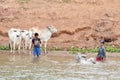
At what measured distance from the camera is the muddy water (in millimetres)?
17156

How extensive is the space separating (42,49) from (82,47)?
197 centimetres

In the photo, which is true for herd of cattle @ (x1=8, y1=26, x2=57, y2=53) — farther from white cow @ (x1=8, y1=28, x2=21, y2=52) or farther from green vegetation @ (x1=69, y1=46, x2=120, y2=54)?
green vegetation @ (x1=69, y1=46, x2=120, y2=54)

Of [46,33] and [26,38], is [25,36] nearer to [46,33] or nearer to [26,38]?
[26,38]

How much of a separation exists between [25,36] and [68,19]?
367 cm

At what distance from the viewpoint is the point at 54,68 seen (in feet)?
63.4

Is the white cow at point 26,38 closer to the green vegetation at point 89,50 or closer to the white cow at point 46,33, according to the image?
the white cow at point 46,33

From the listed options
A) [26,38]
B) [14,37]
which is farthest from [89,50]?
[14,37]

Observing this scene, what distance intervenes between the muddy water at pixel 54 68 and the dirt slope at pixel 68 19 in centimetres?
339

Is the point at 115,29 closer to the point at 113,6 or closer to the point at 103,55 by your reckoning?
the point at 113,6

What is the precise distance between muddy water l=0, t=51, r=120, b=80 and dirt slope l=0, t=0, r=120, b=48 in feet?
11.1

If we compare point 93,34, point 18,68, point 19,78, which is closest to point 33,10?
point 93,34

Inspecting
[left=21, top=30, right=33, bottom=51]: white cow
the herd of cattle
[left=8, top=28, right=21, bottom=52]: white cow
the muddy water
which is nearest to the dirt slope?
the herd of cattle

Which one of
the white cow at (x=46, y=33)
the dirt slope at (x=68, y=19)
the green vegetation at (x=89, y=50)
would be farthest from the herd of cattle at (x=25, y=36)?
the green vegetation at (x=89, y=50)

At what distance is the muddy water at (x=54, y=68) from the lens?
17156 mm
